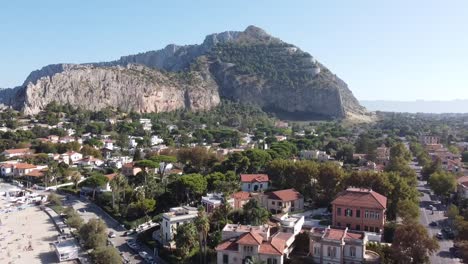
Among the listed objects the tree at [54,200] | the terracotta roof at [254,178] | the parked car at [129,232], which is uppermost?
the terracotta roof at [254,178]

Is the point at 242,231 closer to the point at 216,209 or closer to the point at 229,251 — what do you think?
the point at 229,251

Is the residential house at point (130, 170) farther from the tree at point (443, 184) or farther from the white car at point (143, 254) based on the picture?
the tree at point (443, 184)

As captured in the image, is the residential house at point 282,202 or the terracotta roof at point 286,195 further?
the terracotta roof at point 286,195

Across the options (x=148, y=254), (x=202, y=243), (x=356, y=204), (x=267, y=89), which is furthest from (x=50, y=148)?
(x=267, y=89)

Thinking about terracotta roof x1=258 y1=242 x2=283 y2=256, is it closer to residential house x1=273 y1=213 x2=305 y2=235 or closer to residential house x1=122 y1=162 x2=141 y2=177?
residential house x1=273 y1=213 x2=305 y2=235

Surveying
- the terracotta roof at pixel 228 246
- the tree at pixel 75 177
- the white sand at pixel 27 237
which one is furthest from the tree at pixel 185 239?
the tree at pixel 75 177
